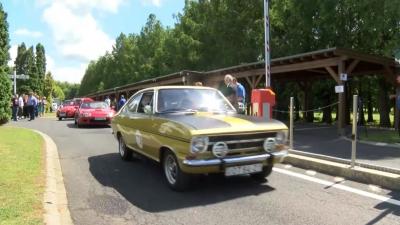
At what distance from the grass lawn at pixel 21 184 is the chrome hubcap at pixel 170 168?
1.93m

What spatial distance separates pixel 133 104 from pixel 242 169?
357cm

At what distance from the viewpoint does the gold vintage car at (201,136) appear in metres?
6.90

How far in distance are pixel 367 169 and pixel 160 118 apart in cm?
367

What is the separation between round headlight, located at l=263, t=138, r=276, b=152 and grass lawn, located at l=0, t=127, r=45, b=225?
11.1ft

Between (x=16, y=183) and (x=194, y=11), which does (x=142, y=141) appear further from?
(x=194, y=11)

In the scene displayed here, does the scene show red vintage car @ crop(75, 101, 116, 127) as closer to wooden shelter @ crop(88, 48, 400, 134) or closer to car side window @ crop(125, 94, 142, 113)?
wooden shelter @ crop(88, 48, 400, 134)

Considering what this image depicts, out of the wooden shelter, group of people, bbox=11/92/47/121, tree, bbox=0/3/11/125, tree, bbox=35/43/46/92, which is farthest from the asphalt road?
tree, bbox=35/43/46/92

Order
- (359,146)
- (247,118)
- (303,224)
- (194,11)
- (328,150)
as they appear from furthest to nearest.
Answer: (194,11) → (359,146) → (328,150) → (247,118) → (303,224)

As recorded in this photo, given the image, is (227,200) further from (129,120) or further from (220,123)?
(129,120)

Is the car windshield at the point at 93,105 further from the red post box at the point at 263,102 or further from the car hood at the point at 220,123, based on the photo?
the car hood at the point at 220,123

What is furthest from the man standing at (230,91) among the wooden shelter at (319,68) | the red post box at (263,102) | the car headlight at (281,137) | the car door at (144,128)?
the wooden shelter at (319,68)

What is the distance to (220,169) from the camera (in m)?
6.95

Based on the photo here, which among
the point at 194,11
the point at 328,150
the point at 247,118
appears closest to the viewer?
the point at 247,118

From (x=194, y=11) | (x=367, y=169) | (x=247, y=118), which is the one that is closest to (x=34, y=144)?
(x=247, y=118)
